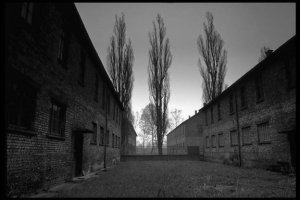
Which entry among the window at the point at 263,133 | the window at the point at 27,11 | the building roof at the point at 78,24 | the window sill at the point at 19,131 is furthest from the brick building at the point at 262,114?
the window sill at the point at 19,131

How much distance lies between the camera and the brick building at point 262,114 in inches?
434

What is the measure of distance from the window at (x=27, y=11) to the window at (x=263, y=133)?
40.8 feet

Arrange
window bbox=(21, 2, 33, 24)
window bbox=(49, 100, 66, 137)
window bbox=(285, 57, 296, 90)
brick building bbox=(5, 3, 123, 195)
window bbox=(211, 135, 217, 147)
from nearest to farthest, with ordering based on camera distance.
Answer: brick building bbox=(5, 3, 123, 195) < window bbox=(21, 2, 33, 24) < window bbox=(49, 100, 66, 137) < window bbox=(285, 57, 296, 90) < window bbox=(211, 135, 217, 147)

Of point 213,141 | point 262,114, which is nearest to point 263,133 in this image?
point 262,114

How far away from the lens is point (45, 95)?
7.27m

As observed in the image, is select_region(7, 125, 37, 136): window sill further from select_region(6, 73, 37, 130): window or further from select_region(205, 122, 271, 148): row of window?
select_region(205, 122, 271, 148): row of window

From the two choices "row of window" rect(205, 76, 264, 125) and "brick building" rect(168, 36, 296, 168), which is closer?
"brick building" rect(168, 36, 296, 168)

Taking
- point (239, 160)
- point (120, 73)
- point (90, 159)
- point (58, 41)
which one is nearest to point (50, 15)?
point (58, 41)

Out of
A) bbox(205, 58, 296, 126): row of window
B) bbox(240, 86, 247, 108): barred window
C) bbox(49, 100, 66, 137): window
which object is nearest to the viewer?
bbox(49, 100, 66, 137): window

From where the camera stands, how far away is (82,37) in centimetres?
1094

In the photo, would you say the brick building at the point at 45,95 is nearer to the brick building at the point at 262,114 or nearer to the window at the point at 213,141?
the brick building at the point at 262,114

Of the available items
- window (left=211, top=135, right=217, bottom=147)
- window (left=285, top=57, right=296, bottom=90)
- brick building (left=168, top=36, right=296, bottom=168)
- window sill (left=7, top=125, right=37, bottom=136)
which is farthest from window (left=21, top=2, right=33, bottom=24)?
window (left=211, top=135, right=217, bottom=147)

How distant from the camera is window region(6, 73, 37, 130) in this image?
18.7 feet

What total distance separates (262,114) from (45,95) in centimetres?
1166
